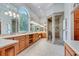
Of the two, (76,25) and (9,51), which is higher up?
(76,25)

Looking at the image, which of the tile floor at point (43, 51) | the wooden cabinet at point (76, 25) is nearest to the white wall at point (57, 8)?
the tile floor at point (43, 51)

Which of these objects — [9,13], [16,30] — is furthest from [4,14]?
[16,30]

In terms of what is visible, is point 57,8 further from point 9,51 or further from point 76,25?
point 9,51

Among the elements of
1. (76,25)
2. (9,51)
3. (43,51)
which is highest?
(76,25)

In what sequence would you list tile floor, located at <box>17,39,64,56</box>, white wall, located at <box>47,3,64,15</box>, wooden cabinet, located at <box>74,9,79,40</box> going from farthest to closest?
1. white wall, located at <box>47,3,64,15</box>
2. tile floor, located at <box>17,39,64,56</box>
3. wooden cabinet, located at <box>74,9,79,40</box>

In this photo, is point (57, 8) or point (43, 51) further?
point (57, 8)

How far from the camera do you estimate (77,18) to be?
5.32m

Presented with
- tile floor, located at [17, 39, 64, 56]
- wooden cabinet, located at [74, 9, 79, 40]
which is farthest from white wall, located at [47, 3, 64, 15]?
wooden cabinet, located at [74, 9, 79, 40]

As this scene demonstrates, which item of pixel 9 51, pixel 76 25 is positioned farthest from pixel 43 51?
pixel 9 51

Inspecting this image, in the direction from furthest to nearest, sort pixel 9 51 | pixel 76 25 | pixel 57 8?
1. pixel 57 8
2. pixel 76 25
3. pixel 9 51

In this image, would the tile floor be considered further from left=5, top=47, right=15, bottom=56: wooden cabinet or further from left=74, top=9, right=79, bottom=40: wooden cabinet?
left=5, top=47, right=15, bottom=56: wooden cabinet

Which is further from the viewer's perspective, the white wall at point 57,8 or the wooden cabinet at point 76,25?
the white wall at point 57,8

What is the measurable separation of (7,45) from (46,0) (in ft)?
4.25

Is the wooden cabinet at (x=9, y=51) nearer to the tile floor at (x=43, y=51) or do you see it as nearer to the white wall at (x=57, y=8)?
the tile floor at (x=43, y=51)
